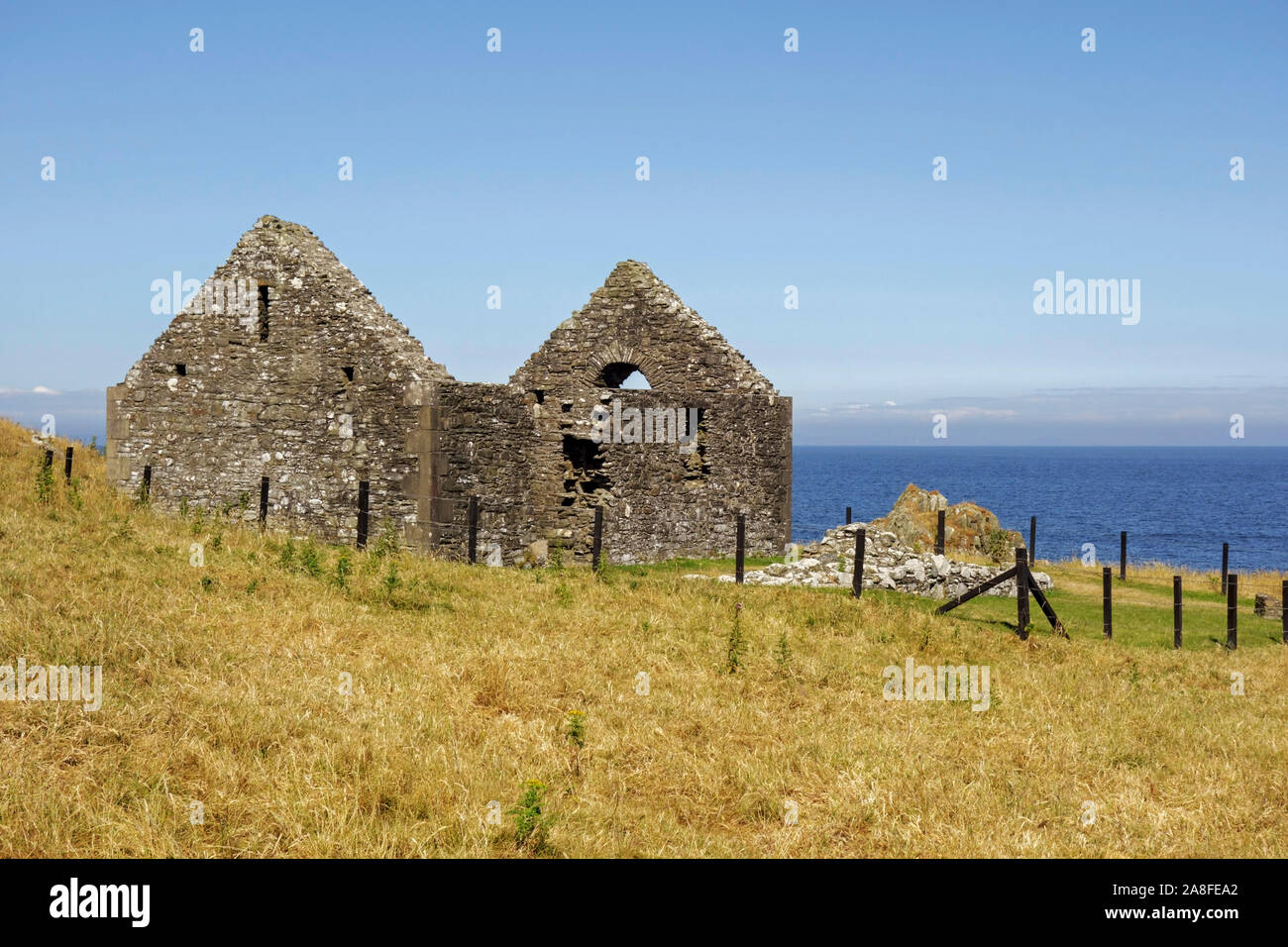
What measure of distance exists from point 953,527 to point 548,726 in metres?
25.2

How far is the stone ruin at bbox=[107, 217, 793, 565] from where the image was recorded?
16625 millimetres

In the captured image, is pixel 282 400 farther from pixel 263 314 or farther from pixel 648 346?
pixel 648 346

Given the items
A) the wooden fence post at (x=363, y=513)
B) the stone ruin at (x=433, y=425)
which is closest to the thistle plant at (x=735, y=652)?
the stone ruin at (x=433, y=425)

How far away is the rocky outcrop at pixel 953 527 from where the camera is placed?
2811 centimetres

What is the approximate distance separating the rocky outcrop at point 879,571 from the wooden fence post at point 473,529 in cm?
467

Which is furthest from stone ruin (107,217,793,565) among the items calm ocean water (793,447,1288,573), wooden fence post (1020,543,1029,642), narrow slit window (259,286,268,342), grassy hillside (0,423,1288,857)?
calm ocean water (793,447,1288,573)

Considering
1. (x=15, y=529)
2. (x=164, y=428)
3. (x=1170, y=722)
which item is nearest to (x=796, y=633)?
(x=1170, y=722)

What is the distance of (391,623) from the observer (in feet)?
34.1

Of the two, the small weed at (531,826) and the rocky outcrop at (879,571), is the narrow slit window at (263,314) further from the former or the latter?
the small weed at (531,826)

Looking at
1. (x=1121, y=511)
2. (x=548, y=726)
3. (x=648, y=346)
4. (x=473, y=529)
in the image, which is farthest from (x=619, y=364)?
(x=1121, y=511)

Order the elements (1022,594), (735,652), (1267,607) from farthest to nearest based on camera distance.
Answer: (1267,607)
(1022,594)
(735,652)

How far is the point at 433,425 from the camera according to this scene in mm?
16156

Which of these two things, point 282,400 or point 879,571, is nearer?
point 282,400
